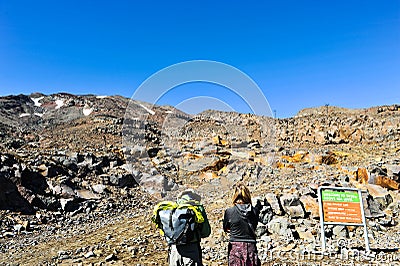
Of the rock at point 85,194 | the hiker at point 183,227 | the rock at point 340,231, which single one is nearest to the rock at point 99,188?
the rock at point 85,194

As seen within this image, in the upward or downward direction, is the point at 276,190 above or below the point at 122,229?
above

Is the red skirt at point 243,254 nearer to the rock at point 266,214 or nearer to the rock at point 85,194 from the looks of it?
the rock at point 266,214

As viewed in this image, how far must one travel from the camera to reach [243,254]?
16.4 ft

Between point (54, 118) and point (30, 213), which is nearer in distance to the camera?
point (30, 213)

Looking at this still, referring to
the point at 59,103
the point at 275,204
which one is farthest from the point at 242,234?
the point at 59,103

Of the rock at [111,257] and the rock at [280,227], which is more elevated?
the rock at [280,227]

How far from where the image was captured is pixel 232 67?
41.4 feet

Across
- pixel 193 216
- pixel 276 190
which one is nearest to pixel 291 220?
pixel 276 190

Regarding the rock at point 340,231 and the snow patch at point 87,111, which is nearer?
the rock at point 340,231

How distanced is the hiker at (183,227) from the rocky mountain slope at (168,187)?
2.94 metres

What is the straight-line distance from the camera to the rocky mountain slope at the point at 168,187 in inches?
354

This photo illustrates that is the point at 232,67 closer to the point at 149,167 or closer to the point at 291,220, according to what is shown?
the point at 291,220

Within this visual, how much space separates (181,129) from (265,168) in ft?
53.4

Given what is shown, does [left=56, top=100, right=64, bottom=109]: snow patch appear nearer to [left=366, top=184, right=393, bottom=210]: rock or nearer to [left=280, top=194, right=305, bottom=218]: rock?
[left=280, top=194, right=305, bottom=218]: rock
